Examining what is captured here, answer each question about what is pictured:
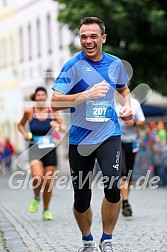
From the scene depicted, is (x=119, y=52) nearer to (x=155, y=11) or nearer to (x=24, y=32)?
(x=155, y=11)

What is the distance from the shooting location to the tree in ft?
73.9

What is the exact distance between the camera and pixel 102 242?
7.58 metres

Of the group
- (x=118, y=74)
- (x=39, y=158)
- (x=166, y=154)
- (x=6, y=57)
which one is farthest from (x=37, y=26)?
(x=118, y=74)

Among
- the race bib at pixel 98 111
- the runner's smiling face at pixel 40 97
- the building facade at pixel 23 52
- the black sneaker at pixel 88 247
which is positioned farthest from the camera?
the building facade at pixel 23 52

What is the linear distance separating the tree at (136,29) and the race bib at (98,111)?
577 inches

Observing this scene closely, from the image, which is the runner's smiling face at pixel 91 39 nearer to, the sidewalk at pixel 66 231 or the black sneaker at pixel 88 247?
the black sneaker at pixel 88 247

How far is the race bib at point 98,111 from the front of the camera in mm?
7628

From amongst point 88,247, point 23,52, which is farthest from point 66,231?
point 23,52

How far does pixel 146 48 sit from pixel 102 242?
54.3ft

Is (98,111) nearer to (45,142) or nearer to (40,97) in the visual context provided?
(45,142)

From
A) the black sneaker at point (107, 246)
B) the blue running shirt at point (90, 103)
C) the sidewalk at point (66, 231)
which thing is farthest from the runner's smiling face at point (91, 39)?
the sidewalk at point (66, 231)

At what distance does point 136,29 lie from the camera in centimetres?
2331

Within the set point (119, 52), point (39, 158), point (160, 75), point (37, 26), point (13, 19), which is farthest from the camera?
point (13, 19)

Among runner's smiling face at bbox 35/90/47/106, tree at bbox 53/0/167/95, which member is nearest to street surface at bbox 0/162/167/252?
runner's smiling face at bbox 35/90/47/106
